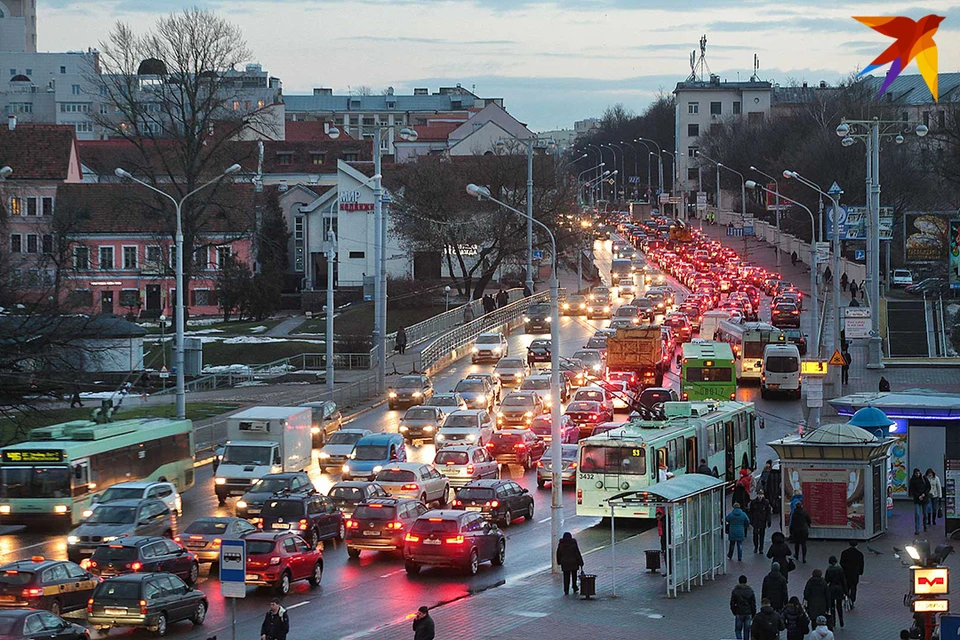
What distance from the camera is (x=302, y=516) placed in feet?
107

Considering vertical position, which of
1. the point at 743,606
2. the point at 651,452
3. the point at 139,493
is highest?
the point at 651,452

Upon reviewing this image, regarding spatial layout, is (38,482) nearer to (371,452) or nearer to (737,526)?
(371,452)

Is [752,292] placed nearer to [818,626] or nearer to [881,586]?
[881,586]

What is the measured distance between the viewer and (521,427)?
50.7 m

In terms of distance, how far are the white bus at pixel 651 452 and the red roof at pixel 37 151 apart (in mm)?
73658

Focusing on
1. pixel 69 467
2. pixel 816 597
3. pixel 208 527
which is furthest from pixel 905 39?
pixel 69 467

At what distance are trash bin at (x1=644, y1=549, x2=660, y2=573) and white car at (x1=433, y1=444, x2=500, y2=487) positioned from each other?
10.5 m

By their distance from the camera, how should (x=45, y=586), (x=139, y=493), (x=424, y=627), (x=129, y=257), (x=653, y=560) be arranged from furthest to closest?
1. (x=129, y=257)
2. (x=139, y=493)
3. (x=653, y=560)
4. (x=45, y=586)
5. (x=424, y=627)

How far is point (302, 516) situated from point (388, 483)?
5.09 m

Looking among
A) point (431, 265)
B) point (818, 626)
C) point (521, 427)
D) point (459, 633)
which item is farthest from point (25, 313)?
point (431, 265)

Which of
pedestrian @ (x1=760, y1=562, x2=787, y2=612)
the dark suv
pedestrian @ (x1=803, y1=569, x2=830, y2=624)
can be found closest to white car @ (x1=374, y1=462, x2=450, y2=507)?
the dark suv

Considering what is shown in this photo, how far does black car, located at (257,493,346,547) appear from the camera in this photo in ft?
106

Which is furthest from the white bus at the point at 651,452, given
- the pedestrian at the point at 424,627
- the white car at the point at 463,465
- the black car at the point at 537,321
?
the black car at the point at 537,321

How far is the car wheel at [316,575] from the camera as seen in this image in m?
28.8
